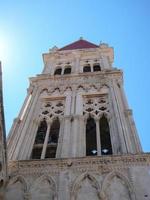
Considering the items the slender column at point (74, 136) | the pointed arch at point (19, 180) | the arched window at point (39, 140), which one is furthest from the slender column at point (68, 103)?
the pointed arch at point (19, 180)

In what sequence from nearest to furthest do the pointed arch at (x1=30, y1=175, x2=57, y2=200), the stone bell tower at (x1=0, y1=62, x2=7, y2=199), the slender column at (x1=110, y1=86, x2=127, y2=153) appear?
the stone bell tower at (x1=0, y1=62, x2=7, y2=199), the pointed arch at (x1=30, y1=175, x2=57, y2=200), the slender column at (x1=110, y1=86, x2=127, y2=153)

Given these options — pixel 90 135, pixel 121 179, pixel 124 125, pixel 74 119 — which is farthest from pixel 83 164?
pixel 90 135

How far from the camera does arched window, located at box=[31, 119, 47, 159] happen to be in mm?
17547

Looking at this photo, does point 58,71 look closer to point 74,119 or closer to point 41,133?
point 41,133

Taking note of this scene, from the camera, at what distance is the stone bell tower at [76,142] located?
13.2m

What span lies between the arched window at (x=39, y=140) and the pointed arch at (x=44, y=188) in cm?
321

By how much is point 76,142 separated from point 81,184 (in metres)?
3.44

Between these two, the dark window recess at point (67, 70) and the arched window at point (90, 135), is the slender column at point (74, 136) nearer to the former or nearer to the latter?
the arched window at point (90, 135)

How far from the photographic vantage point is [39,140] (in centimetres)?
1889

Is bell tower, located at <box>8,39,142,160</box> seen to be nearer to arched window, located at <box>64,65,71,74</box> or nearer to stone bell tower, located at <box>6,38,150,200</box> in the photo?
stone bell tower, located at <box>6,38,150,200</box>

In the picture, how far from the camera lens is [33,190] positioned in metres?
13.3

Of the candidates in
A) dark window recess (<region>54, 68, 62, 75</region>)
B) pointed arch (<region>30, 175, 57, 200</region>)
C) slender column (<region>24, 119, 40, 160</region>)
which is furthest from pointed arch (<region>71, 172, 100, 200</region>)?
dark window recess (<region>54, 68, 62, 75</region>)

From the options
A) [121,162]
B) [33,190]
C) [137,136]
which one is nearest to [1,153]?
[33,190]

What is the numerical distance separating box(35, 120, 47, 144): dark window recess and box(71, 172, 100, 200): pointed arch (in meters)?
5.38
